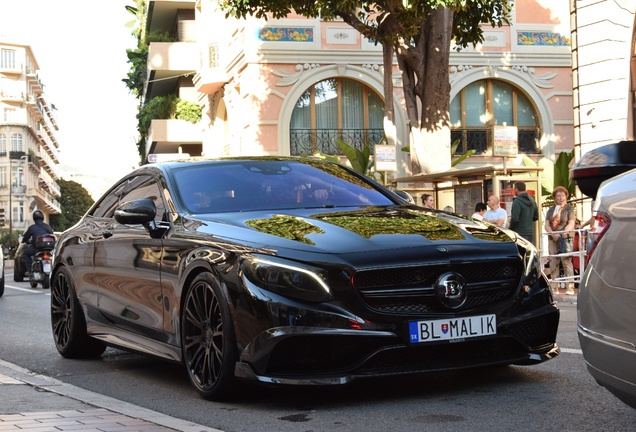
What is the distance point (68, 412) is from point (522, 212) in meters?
12.7

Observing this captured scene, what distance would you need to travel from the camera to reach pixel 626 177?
15.2 feet

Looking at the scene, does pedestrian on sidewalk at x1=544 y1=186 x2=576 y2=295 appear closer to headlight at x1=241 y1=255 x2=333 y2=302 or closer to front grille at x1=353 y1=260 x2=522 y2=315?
front grille at x1=353 y1=260 x2=522 y2=315

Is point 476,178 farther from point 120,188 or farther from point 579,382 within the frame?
point 579,382

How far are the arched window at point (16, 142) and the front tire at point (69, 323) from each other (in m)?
129

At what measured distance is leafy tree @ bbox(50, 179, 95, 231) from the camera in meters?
152

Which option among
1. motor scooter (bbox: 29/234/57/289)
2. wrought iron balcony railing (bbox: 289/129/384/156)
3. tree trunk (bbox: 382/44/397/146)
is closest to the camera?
tree trunk (bbox: 382/44/397/146)

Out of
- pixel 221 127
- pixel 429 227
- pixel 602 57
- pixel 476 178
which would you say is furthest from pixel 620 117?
pixel 221 127

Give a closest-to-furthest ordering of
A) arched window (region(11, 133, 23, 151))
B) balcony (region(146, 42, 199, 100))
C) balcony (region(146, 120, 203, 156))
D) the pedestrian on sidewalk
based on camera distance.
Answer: the pedestrian on sidewalk
balcony (region(146, 120, 203, 156))
balcony (region(146, 42, 199, 100))
arched window (region(11, 133, 23, 151))

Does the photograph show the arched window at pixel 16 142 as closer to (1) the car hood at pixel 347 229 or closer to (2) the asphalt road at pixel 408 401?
(2) the asphalt road at pixel 408 401

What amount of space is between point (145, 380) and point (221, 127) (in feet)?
120

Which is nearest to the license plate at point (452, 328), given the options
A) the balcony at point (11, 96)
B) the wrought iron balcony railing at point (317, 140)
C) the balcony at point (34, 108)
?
the wrought iron balcony railing at point (317, 140)

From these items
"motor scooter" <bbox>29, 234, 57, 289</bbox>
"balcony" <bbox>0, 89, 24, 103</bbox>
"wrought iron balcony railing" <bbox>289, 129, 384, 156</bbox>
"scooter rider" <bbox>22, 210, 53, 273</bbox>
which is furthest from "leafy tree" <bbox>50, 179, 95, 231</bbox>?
"motor scooter" <bbox>29, 234, 57, 289</bbox>

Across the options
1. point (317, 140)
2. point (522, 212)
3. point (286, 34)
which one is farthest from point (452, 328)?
point (286, 34)

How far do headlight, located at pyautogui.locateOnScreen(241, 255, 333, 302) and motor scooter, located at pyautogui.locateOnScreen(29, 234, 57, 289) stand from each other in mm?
18358
